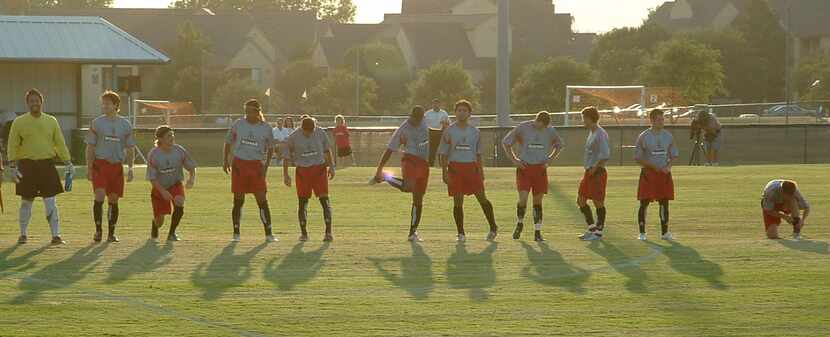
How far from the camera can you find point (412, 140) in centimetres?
1928

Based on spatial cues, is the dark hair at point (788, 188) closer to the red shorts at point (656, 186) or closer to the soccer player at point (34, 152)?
the red shorts at point (656, 186)

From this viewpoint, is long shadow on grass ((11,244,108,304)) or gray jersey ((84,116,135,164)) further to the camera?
gray jersey ((84,116,135,164))

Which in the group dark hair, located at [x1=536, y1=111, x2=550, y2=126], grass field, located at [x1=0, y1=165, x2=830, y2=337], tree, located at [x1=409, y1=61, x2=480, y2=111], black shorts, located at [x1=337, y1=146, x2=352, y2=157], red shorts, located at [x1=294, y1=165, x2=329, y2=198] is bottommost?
grass field, located at [x1=0, y1=165, x2=830, y2=337]

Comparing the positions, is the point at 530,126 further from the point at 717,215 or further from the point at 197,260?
the point at 717,215

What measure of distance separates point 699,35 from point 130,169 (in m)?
80.5

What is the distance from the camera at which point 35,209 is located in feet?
83.8

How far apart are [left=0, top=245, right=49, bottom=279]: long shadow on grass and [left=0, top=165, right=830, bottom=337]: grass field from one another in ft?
0.07

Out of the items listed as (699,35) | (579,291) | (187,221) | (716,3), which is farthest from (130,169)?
(716,3)

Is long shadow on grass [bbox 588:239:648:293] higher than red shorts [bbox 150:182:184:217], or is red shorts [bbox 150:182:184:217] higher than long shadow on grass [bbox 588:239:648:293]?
red shorts [bbox 150:182:184:217]

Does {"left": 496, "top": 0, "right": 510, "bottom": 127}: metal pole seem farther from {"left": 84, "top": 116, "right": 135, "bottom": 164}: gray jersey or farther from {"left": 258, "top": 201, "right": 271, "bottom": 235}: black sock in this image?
{"left": 84, "top": 116, "right": 135, "bottom": 164}: gray jersey

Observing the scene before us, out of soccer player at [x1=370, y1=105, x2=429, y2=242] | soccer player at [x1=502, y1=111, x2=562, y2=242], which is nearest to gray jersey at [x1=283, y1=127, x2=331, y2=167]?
soccer player at [x1=370, y1=105, x2=429, y2=242]

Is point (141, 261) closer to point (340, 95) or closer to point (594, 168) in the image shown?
point (594, 168)

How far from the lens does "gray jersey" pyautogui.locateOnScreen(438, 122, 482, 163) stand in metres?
18.6

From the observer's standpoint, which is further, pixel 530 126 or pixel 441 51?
pixel 441 51
